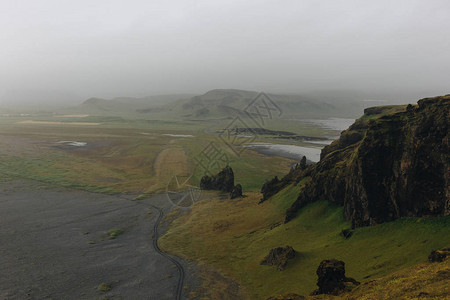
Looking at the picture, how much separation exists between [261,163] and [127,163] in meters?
57.1

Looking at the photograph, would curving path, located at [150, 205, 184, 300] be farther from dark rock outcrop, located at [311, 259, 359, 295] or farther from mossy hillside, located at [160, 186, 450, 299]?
dark rock outcrop, located at [311, 259, 359, 295]

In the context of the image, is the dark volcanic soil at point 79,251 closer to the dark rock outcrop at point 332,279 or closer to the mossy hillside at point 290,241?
the mossy hillside at point 290,241

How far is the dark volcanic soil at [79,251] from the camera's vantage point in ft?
119

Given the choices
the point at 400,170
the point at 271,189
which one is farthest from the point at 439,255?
the point at 271,189

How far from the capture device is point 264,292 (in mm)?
33281

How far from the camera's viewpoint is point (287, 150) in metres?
150

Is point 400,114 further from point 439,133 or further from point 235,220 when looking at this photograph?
point 235,220

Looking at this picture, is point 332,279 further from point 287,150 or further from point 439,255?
point 287,150

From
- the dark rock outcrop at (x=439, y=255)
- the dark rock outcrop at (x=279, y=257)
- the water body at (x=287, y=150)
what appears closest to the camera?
the dark rock outcrop at (x=439, y=255)

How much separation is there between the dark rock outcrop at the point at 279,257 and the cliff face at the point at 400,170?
31.6ft

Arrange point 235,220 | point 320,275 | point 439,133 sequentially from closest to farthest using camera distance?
point 320,275, point 439,133, point 235,220

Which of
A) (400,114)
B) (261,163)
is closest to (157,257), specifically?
(400,114)

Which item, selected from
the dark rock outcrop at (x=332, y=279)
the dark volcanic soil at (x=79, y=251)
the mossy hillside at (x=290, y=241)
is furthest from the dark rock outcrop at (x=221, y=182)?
the dark rock outcrop at (x=332, y=279)

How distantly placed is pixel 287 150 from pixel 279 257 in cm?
11544
